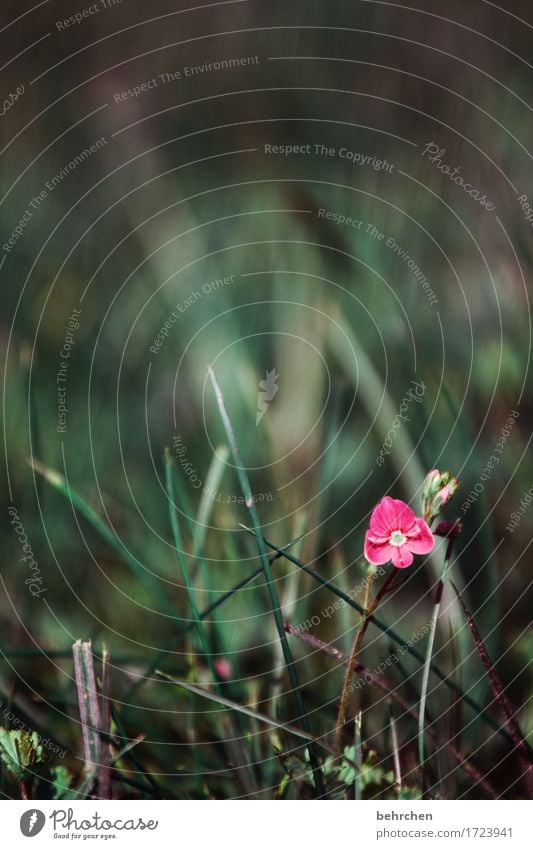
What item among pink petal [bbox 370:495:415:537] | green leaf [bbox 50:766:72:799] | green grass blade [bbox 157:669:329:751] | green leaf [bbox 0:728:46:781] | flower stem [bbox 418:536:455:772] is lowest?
green leaf [bbox 50:766:72:799]

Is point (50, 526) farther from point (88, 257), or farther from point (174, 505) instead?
point (88, 257)

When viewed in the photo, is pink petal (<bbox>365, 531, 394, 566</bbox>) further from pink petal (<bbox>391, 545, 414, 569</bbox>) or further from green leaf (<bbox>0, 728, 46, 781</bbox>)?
green leaf (<bbox>0, 728, 46, 781</bbox>)

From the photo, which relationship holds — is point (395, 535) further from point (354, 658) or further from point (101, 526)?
point (101, 526)

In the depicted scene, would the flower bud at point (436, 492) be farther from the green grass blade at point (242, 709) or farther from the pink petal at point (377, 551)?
the green grass blade at point (242, 709)

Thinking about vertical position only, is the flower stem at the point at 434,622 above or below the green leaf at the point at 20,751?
above

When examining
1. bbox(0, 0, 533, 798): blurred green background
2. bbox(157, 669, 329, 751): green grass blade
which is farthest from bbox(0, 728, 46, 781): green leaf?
bbox(157, 669, 329, 751): green grass blade

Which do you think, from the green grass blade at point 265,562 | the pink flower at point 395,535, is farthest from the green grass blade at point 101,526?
the pink flower at point 395,535

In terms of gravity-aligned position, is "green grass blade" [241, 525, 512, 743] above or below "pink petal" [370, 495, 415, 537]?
below

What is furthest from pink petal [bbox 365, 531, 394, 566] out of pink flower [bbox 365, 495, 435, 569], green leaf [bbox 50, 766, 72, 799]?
green leaf [bbox 50, 766, 72, 799]
